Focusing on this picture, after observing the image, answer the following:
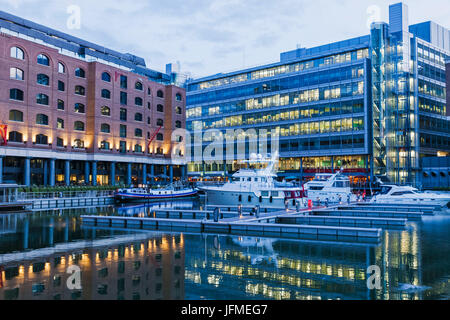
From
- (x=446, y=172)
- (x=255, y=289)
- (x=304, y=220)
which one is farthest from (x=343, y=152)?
(x=255, y=289)

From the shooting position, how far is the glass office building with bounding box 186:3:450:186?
296ft

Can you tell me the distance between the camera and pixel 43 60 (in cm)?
6719

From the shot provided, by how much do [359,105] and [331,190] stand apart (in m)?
39.1

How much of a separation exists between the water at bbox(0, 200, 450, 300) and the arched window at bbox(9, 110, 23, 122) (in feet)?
121

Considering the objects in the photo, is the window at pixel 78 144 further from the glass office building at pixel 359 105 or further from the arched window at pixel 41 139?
the glass office building at pixel 359 105

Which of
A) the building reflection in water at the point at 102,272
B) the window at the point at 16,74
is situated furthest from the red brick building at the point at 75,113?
the building reflection in water at the point at 102,272

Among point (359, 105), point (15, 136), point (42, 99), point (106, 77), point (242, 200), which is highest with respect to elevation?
point (106, 77)

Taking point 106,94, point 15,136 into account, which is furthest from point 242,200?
point 106,94

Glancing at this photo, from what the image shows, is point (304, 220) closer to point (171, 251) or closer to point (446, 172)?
point (171, 251)

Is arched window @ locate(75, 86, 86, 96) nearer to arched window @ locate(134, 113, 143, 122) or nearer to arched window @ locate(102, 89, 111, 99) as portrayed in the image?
arched window @ locate(102, 89, 111, 99)

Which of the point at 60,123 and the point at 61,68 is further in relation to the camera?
the point at 61,68

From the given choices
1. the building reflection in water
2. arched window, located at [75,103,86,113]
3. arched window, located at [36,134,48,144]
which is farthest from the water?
arched window, located at [75,103,86,113]

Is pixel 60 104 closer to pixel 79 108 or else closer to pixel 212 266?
pixel 79 108

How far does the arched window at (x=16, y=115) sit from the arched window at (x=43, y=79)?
6.37 metres
